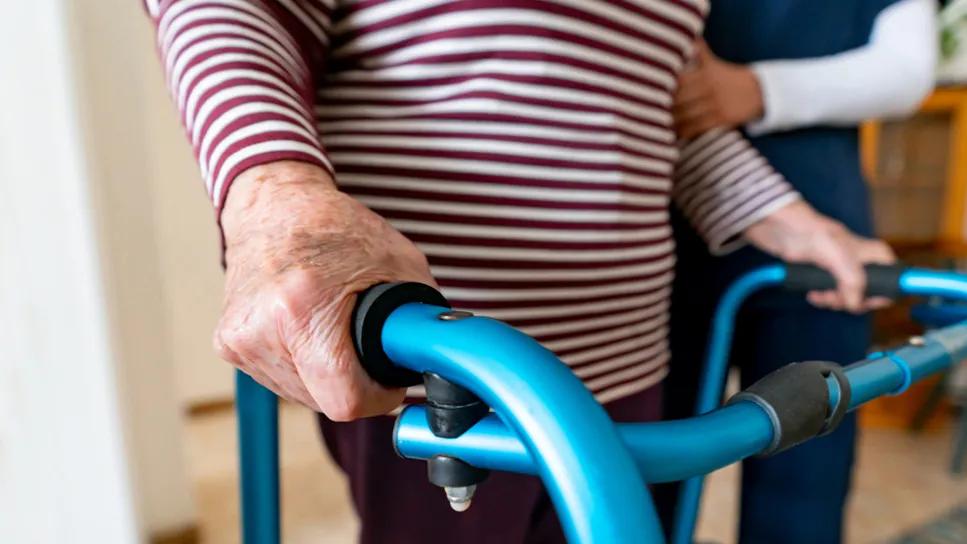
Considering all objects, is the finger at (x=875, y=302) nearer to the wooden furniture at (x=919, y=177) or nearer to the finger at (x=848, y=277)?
the finger at (x=848, y=277)

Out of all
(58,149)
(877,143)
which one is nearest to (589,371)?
(58,149)

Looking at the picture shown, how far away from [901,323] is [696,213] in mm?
1668

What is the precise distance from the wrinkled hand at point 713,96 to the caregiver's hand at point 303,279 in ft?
1.57

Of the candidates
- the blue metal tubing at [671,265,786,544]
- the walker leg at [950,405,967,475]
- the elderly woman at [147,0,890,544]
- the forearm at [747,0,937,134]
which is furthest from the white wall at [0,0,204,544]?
the walker leg at [950,405,967,475]

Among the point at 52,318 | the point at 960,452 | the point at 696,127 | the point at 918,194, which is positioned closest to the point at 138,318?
the point at 52,318

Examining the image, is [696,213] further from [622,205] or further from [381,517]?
[381,517]

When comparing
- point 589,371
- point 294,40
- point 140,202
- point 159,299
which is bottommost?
point 159,299

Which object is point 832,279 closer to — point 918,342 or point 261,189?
point 918,342

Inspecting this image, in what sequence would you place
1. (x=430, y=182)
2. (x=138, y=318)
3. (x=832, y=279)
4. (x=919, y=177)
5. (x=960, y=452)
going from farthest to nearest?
(x=919, y=177) → (x=960, y=452) → (x=138, y=318) → (x=832, y=279) → (x=430, y=182)

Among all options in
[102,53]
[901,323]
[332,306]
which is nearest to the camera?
[332,306]

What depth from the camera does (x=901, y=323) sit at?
212 cm

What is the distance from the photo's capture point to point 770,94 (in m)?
0.76

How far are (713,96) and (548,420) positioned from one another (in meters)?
0.58

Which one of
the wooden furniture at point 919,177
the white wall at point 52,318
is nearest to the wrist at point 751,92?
the white wall at point 52,318
